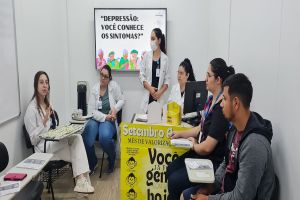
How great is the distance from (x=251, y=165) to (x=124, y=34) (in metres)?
3.31

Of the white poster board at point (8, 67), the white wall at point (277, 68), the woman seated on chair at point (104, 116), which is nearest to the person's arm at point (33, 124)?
the white poster board at point (8, 67)

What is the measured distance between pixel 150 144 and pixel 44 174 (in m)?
1.61

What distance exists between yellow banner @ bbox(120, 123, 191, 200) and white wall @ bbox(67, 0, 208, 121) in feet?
5.95

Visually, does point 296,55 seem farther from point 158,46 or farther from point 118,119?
point 118,119

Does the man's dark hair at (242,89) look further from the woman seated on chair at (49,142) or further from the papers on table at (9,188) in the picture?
the woman seated on chair at (49,142)

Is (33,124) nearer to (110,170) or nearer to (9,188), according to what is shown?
(9,188)

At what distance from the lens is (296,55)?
1643 millimetres

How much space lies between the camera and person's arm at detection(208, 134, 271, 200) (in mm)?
1580

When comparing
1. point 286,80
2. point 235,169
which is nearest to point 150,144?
point 235,169

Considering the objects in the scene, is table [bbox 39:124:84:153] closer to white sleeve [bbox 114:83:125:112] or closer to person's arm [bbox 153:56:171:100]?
white sleeve [bbox 114:83:125:112]

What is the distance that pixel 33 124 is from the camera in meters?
3.06

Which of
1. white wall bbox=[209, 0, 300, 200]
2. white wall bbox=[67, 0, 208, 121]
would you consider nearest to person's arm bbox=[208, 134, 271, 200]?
white wall bbox=[209, 0, 300, 200]

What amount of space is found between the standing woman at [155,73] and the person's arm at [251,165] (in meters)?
Result: 2.67

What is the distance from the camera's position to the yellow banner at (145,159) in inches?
111
